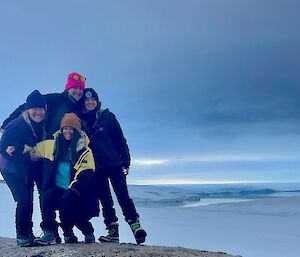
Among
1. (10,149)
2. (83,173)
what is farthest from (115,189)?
(10,149)

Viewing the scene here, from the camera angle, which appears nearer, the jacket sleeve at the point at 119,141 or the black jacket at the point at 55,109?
the black jacket at the point at 55,109

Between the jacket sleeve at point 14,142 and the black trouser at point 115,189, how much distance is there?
0.89 meters

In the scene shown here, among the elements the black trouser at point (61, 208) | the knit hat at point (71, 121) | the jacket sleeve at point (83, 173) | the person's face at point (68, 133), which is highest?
the knit hat at point (71, 121)

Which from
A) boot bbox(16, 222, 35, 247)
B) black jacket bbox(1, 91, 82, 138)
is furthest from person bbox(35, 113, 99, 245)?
black jacket bbox(1, 91, 82, 138)

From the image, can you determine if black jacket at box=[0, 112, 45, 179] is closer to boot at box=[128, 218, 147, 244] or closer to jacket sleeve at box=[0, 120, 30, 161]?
jacket sleeve at box=[0, 120, 30, 161]

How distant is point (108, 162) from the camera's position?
5.79 metres

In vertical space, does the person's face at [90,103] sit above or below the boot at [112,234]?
above

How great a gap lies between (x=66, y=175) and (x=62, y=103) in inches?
33.8

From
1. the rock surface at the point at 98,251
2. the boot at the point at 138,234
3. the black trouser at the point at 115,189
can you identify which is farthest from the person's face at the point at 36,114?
the boot at the point at 138,234

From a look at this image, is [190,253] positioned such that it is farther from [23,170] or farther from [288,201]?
[288,201]

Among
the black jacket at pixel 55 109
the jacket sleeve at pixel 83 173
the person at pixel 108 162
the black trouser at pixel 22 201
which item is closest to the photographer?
the jacket sleeve at pixel 83 173

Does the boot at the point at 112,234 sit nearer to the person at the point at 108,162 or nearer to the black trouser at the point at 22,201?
the person at the point at 108,162

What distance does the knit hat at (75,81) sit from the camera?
570 centimetres

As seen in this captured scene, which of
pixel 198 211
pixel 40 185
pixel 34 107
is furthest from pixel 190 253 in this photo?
pixel 198 211
